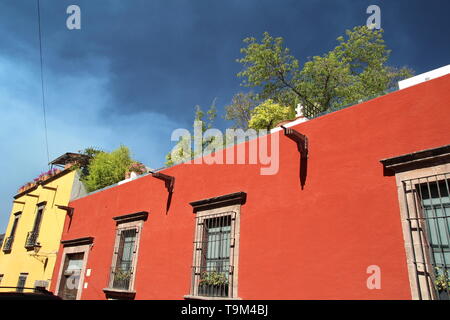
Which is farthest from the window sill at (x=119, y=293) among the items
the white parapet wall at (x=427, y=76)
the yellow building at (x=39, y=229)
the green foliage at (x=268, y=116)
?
the green foliage at (x=268, y=116)

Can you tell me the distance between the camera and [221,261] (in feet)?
22.2

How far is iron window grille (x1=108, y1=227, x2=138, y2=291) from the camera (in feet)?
28.6

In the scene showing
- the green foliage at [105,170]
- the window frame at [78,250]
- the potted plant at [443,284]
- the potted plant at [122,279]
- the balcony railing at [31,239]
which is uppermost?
the green foliage at [105,170]

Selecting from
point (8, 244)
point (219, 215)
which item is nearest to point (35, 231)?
point (8, 244)

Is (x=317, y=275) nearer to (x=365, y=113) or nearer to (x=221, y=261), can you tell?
(x=221, y=261)

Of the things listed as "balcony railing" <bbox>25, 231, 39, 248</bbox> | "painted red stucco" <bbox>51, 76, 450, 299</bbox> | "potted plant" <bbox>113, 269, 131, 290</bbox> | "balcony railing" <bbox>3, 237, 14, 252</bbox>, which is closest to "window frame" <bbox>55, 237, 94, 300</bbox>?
"potted plant" <bbox>113, 269, 131, 290</bbox>

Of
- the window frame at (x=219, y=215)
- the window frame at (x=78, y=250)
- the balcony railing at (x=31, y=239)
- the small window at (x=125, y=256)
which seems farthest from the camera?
the balcony railing at (x=31, y=239)

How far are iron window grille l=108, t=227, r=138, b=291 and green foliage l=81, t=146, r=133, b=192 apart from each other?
4.64 m

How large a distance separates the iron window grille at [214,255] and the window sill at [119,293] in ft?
7.33

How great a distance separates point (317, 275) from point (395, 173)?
6.13 ft

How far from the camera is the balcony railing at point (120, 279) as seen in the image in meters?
8.60

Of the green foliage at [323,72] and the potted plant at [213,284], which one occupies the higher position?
the green foliage at [323,72]

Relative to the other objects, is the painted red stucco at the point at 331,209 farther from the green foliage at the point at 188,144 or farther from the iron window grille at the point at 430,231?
the green foliage at the point at 188,144
